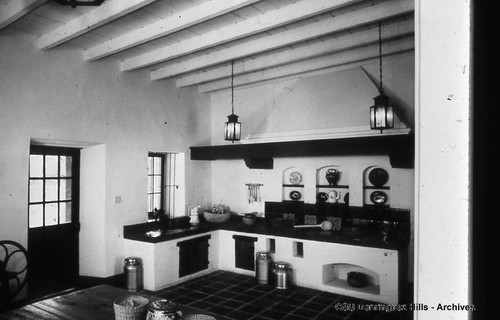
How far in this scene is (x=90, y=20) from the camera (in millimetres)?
4523

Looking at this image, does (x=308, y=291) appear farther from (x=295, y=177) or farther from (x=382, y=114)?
(x=382, y=114)

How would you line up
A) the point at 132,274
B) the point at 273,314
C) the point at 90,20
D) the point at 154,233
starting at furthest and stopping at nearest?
the point at 154,233, the point at 132,274, the point at 273,314, the point at 90,20

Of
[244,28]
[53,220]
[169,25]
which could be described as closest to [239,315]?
[53,220]

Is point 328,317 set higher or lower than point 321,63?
lower

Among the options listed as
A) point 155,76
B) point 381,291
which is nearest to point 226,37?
point 155,76

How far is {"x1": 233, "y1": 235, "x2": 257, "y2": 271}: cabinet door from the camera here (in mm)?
7273

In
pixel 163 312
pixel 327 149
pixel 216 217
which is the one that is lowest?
pixel 216 217

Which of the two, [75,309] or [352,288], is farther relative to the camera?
[352,288]

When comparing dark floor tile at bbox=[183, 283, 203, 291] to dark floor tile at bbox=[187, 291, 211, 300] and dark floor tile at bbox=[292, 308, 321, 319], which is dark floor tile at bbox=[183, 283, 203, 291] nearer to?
dark floor tile at bbox=[187, 291, 211, 300]

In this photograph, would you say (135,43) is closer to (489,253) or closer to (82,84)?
(82,84)

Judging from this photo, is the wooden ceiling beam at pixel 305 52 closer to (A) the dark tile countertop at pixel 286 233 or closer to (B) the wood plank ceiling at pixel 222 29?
(B) the wood plank ceiling at pixel 222 29

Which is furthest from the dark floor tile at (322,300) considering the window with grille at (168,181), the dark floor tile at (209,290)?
the window with grille at (168,181)

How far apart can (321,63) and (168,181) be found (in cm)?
441

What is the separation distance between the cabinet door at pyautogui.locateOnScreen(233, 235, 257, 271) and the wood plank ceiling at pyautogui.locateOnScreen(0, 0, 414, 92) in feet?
11.7
